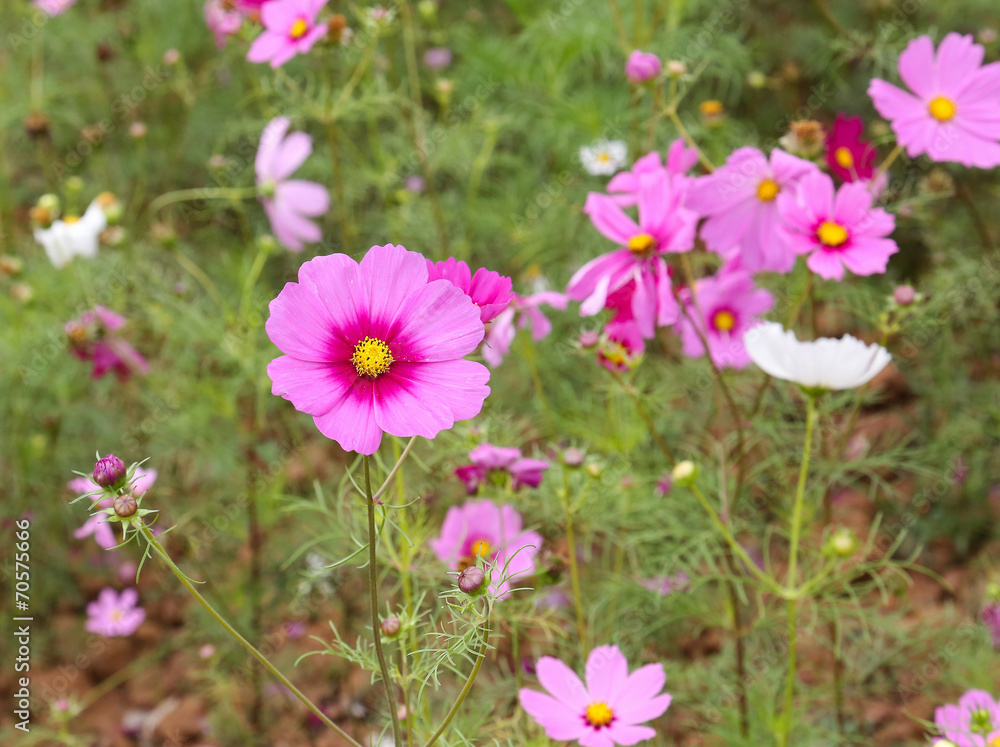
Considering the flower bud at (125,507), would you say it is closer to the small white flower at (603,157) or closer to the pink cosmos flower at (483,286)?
the pink cosmos flower at (483,286)

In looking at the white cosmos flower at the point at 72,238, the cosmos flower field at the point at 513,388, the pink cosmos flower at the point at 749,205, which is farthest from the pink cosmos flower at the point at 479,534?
the white cosmos flower at the point at 72,238

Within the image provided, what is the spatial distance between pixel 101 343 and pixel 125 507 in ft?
3.24

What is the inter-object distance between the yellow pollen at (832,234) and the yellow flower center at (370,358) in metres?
0.53

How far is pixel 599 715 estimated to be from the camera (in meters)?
0.84

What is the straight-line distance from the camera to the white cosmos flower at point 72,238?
1.57 m

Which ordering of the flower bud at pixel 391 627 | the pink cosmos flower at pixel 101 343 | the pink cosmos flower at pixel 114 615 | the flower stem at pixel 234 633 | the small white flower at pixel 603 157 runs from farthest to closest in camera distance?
the small white flower at pixel 603 157
the pink cosmos flower at pixel 114 615
the pink cosmos flower at pixel 101 343
the flower bud at pixel 391 627
the flower stem at pixel 234 633

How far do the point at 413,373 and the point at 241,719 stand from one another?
3.80 feet

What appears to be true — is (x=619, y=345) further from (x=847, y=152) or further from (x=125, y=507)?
(x=125, y=507)

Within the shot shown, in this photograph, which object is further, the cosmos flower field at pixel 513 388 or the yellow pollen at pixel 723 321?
the yellow pollen at pixel 723 321

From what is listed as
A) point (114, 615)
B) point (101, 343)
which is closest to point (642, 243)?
point (101, 343)

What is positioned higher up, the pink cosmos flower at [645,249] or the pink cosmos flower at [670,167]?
the pink cosmos flower at [670,167]

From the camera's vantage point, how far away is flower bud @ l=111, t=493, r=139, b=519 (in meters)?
0.60

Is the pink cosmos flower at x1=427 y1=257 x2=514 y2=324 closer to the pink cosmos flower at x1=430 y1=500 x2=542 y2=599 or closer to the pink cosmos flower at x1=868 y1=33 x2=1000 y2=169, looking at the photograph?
the pink cosmos flower at x1=430 y1=500 x2=542 y2=599

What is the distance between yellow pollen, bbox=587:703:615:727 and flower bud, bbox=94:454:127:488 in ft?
1.58
